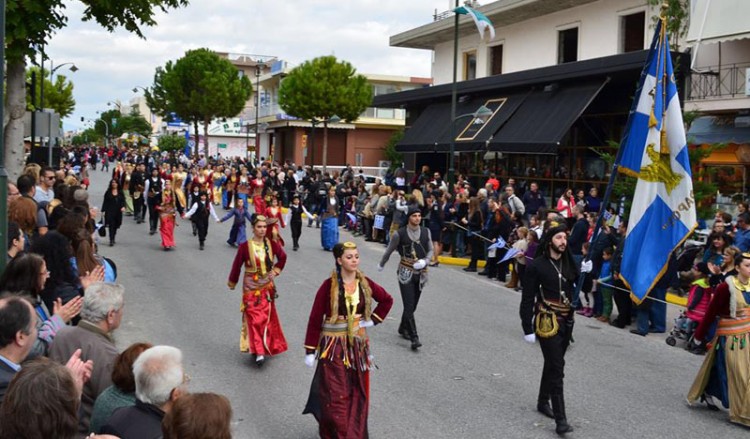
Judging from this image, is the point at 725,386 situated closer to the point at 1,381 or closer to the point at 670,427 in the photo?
the point at 670,427

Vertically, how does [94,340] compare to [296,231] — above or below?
above

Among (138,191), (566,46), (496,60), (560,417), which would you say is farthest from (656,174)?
(496,60)

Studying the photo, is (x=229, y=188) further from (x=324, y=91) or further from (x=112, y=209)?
(x=324, y=91)

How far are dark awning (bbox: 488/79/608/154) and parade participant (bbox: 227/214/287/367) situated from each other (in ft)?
50.0

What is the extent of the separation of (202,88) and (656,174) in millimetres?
65326

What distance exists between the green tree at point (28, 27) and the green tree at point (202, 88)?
48992 mm

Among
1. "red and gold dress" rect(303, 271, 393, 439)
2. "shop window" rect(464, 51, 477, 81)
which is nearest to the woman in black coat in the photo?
"red and gold dress" rect(303, 271, 393, 439)

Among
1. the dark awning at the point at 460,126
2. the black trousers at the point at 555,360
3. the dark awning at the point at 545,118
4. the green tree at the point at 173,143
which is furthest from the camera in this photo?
the green tree at the point at 173,143

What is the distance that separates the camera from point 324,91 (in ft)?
151

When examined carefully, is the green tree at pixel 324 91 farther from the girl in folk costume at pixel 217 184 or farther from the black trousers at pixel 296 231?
the black trousers at pixel 296 231

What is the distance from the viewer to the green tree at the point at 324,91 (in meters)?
46.2

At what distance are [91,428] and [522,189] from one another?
2435 centimetres

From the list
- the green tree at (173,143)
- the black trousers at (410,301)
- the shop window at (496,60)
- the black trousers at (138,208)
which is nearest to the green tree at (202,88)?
the green tree at (173,143)

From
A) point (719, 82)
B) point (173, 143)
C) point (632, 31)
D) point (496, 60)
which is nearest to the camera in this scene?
point (719, 82)
